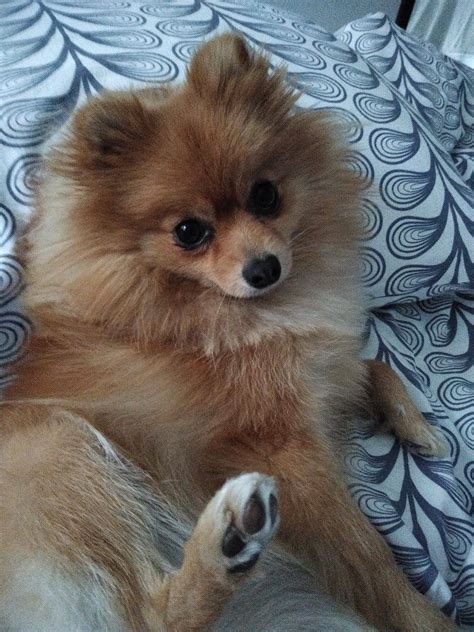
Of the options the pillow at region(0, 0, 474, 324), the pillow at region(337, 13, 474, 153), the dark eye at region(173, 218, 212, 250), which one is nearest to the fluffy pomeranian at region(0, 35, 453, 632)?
the dark eye at region(173, 218, 212, 250)

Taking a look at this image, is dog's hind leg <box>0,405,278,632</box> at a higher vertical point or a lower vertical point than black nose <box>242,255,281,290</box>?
lower

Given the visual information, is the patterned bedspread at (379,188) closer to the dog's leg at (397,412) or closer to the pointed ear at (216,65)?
the dog's leg at (397,412)

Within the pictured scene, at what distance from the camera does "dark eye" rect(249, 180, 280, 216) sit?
1377 mm

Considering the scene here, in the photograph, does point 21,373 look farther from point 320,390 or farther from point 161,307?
point 320,390

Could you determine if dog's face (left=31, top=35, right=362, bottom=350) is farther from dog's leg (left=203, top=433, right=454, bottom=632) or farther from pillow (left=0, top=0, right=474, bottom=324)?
dog's leg (left=203, top=433, right=454, bottom=632)

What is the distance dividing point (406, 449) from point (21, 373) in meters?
0.91

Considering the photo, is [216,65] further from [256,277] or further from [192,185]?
[256,277]

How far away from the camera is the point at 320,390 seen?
1.40 meters

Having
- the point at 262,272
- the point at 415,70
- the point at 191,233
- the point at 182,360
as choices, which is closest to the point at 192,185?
the point at 191,233

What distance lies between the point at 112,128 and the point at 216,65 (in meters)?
0.27

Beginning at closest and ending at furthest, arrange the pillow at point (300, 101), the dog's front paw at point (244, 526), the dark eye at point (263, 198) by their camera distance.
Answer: the dog's front paw at point (244, 526) < the dark eye at point (263, 198) < the pillow at point (300, 101)

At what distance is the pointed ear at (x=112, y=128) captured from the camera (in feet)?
4.13

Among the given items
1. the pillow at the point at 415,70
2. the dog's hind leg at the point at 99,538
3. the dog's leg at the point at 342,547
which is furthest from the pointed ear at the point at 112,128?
the pillow at the point at 415,70

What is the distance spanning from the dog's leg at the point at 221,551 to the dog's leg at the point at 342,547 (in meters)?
0.20
